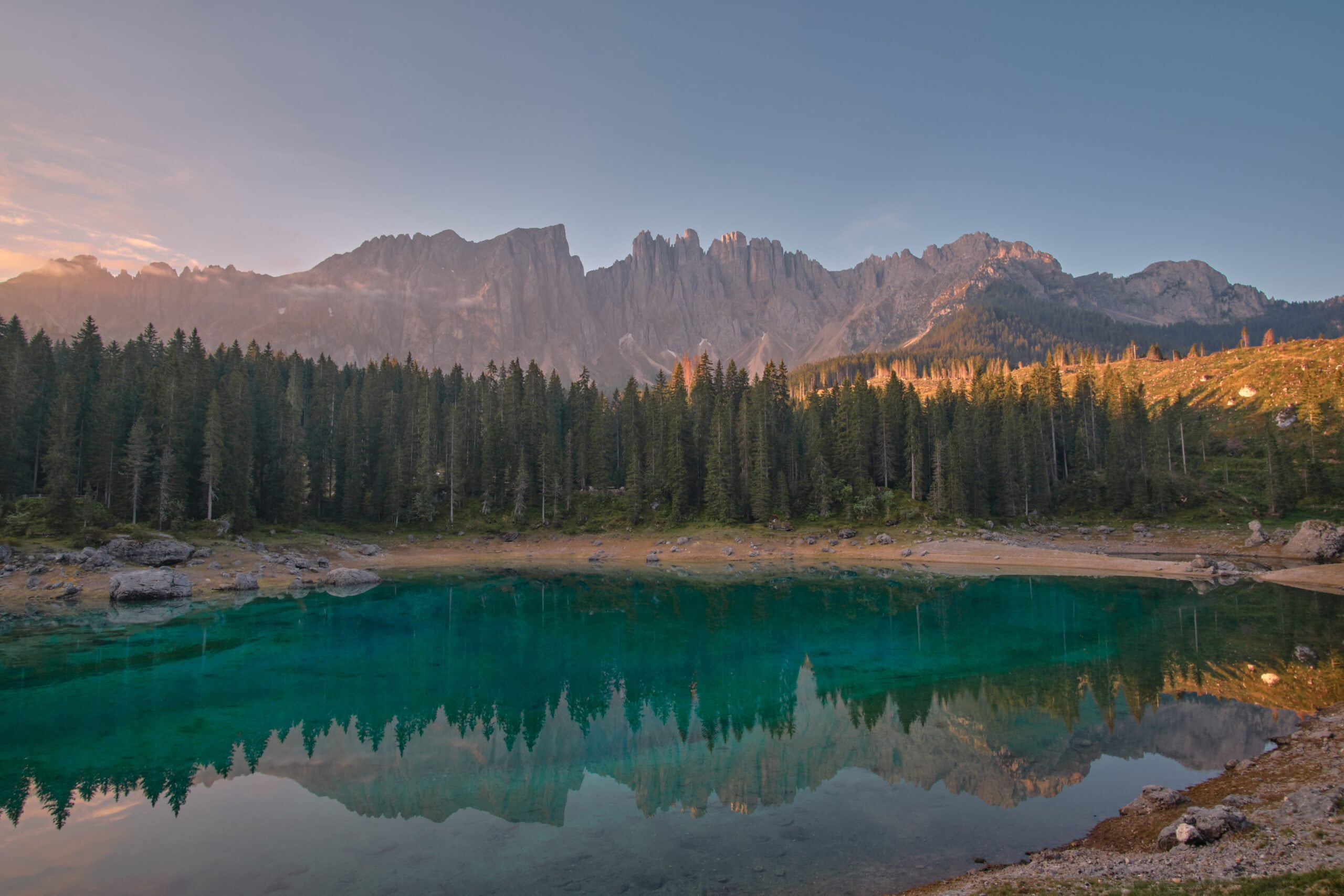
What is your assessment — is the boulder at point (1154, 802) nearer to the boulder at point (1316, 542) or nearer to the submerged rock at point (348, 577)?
the submerged rock at point (348, 577)

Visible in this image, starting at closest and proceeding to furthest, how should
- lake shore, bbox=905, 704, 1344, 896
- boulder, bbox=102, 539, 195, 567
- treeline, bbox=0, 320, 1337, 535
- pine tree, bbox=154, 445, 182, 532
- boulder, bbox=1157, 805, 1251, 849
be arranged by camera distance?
lake shore, bbox=905, 704, 1344, 896
boulder, bbox=1157, 805, 1251, 849
boulder, bbox=102, 539, 195, 567
pine tree, bbox=154, 445, 182, 532
treeline, bbox=0, 320, 1337, 535

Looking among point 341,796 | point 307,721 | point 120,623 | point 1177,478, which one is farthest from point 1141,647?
point 1177,478

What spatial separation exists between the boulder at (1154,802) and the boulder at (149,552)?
220 feet

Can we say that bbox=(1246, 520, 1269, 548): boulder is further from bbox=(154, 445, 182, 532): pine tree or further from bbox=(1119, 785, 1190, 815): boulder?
bbox=(154, 445, 182, 532): pine tree

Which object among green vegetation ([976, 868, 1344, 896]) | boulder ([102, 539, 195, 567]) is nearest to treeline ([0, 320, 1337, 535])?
boulder ([102, 539, 195, 567])

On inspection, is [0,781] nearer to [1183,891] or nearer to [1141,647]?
[1183,891]

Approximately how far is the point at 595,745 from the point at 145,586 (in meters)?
44.5

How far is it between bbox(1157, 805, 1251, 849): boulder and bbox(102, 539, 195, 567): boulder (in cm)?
6779

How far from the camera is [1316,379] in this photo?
9519 cm

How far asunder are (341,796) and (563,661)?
1591 centimetres

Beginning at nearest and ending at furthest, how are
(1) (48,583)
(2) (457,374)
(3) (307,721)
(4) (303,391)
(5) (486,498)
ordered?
(3) (307,721), (1) (48,583), (5) (486,498), (4) (303,391), (2) (457,374)

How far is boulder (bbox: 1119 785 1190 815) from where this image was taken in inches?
608

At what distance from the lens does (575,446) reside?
9719cm

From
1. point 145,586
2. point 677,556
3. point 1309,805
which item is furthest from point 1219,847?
point 677,556
